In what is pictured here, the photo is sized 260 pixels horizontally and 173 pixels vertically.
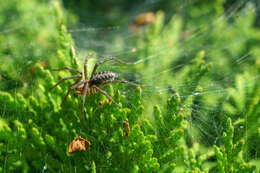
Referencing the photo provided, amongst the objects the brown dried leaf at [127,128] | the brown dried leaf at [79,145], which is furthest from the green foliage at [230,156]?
the brown dried leaf at [79,145]

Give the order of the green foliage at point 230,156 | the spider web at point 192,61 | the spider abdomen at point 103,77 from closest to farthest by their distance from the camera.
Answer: the green foliage at point 230,156
the spider web at point 192,61
the spider abdomen at point 103,77

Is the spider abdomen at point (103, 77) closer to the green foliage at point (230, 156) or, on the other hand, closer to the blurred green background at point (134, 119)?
the blurred green background at point (134, 119)

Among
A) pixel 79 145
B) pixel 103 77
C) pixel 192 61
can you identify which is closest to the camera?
pixel 79 145

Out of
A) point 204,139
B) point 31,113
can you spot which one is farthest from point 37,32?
point 204,139

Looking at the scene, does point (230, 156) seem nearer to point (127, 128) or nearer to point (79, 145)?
point (127, 128)

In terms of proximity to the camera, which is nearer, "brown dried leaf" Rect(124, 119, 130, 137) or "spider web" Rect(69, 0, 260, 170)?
"brown dried leaf" Rect(124, 119, 130, 137)

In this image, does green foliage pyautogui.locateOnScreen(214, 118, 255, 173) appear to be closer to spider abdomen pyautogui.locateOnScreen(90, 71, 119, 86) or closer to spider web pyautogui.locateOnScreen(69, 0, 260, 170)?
spider web pyautogui.locateOnScreen(69, 0, 260, 170)

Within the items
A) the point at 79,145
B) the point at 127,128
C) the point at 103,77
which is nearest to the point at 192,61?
the point at 103,77

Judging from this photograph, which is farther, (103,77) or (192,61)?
(192,61)

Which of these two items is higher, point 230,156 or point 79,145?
point 79,145

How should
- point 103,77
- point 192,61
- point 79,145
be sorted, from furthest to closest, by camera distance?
point 192,61 < point 103,77 < point 79,145

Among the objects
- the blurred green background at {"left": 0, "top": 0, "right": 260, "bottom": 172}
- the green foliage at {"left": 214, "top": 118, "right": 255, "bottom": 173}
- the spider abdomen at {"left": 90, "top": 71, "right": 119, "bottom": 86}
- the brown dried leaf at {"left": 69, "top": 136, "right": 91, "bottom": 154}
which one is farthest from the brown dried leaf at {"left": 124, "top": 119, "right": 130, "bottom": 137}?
the green foliage at {"left": 214, "top": 118, "right": 255, "bottom": 173}

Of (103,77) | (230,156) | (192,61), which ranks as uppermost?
(192,61)
